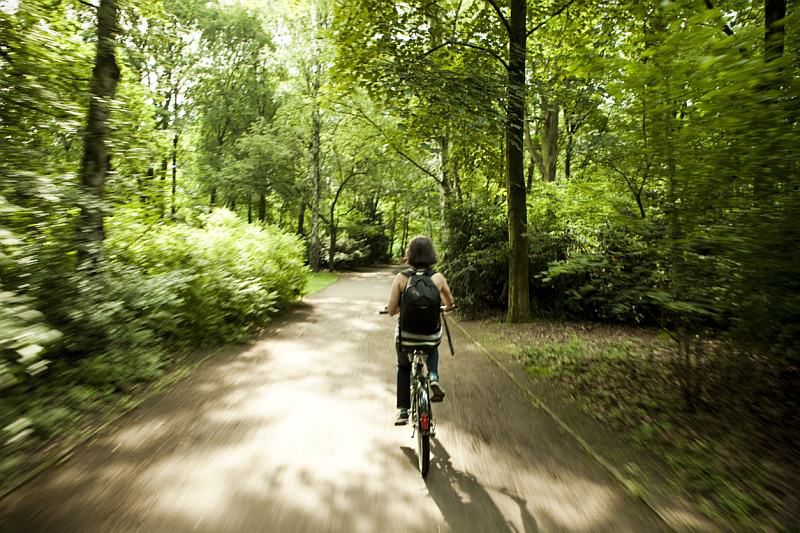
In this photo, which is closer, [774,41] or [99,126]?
[774,41]

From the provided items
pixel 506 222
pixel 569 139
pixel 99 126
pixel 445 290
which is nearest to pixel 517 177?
pixel 506 222

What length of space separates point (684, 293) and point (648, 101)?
6.99 ft

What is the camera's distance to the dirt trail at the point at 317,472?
314 cm

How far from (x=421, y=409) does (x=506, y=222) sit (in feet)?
29.8

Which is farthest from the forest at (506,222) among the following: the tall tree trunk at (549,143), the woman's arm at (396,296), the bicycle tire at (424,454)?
the tall tree trunk at (549,143)

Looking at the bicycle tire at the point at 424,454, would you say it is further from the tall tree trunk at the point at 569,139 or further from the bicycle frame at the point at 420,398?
the tall tree trunk at the point at 569,139

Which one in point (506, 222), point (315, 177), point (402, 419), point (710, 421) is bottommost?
point (710, 421)

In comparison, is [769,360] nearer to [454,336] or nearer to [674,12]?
[674,12]

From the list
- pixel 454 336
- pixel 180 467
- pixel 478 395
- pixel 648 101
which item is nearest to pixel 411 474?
pixel 180 467

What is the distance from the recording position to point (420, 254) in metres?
4.36

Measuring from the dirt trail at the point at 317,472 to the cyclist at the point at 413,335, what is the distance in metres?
0.52

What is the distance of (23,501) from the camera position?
3230 millimetres

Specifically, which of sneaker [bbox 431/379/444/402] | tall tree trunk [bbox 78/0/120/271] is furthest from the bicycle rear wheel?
tall tree trunk [bbox 78/0/120/271]

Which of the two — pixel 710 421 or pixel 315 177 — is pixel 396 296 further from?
pixel 315 177
